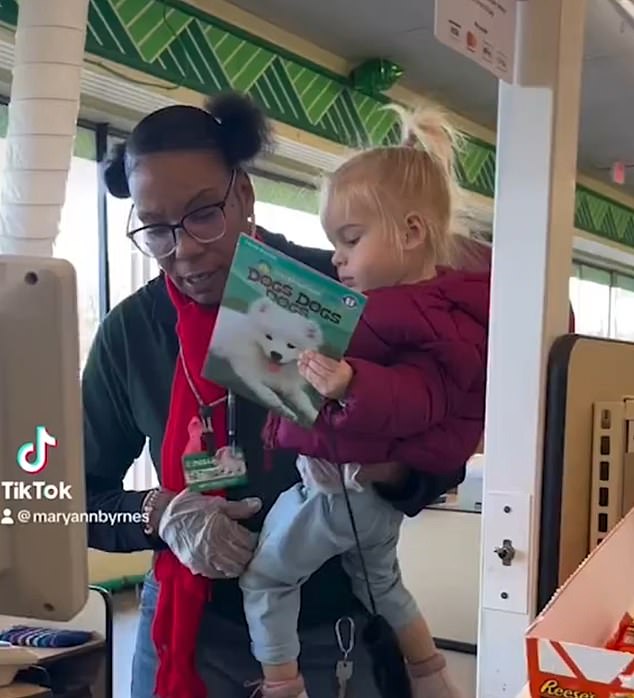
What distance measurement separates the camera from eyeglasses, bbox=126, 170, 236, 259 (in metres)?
1.27

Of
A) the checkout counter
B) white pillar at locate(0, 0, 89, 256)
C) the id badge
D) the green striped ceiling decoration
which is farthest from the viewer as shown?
the checkout counter

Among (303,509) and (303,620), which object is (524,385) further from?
(303,620)

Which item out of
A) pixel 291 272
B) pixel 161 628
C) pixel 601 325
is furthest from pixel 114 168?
pixel 601 325

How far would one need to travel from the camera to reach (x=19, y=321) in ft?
1.92

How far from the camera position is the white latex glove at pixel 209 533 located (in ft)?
3.95

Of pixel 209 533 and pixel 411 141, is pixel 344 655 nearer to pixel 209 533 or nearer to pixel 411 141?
pixel 209 533

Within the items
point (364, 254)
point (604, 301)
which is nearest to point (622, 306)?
point (604, 301)

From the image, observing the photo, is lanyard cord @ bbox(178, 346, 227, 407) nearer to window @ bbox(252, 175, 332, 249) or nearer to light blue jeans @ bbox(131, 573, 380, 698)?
light blue jeans @ bbox(131, 573, 380, 698)

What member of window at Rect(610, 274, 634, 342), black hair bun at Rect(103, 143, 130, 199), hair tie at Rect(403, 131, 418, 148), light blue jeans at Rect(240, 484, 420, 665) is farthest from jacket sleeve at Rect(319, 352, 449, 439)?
window at Rect(610, 274, 634, 342)

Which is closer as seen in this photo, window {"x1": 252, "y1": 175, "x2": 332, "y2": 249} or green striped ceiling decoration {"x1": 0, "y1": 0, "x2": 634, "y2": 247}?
window {"x1": 252, "y1": 175, "x2": 332, "y2": 249}

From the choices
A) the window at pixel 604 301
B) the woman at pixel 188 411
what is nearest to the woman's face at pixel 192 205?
the woman at pixel 188 411

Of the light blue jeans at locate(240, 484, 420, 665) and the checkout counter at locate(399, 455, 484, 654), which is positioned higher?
the light blue jeans at locate(240, 484, 420, 665)

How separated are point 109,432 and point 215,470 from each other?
0.59 ft

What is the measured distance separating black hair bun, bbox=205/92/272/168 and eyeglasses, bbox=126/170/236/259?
0.03 m
